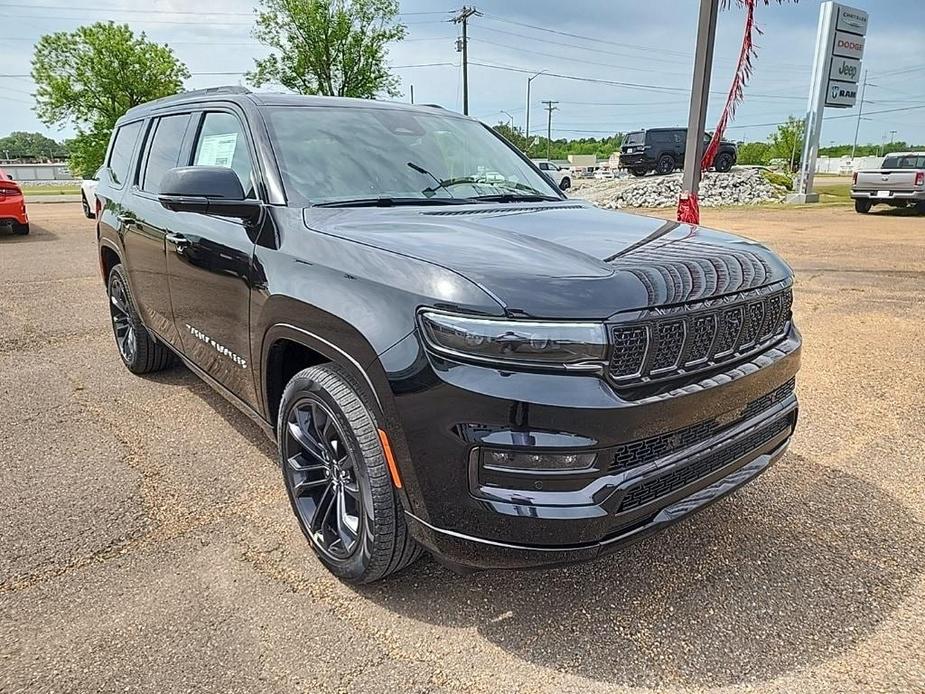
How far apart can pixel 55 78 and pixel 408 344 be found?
147 ft

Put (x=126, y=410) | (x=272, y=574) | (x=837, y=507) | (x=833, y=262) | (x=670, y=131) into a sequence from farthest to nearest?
(x=670, y=131) → (x=833, y=262) → (x=126, y=410) → (x=837, y=507) → (x=272, y=574)

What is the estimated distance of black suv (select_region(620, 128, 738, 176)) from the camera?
1180 inches

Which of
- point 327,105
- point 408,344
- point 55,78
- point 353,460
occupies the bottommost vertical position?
point 353,460

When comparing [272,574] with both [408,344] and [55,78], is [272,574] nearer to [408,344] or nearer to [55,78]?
[408,344]

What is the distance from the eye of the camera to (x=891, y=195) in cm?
1822

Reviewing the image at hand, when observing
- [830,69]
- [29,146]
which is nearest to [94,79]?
[830,69]

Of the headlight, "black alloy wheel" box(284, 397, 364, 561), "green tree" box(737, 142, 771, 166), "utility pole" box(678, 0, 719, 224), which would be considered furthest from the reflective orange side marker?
"green tree" box(737, 142, 771, 166)

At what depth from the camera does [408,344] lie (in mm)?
1966

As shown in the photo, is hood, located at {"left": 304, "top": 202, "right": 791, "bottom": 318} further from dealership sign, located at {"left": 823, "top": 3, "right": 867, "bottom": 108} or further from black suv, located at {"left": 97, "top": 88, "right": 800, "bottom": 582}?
dealership sign, located at {"left": 823, "top": 3, "right": 867, "bottom": 108}

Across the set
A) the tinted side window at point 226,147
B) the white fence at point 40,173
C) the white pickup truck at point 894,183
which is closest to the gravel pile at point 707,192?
the white pickup truck at point 894,183

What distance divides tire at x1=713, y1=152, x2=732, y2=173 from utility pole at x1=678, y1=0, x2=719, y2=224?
2553 cm

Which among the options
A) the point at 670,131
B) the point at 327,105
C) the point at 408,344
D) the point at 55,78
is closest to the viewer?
the point at 408,344

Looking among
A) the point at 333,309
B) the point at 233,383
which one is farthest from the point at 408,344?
the point at 233,383

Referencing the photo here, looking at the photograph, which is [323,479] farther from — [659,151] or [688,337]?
[659,151]
